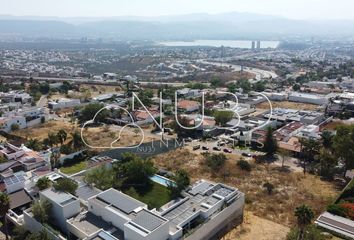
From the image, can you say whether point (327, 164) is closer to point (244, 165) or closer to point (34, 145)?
point (244, 165)

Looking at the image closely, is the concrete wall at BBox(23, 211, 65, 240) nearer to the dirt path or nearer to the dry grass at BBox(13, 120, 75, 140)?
the dirt path

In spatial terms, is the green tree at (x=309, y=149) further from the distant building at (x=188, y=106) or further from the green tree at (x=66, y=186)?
the distant building at (x=188, y=106)

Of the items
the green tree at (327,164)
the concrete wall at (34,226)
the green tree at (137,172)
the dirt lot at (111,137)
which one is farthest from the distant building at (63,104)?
the green tree at (327,164)

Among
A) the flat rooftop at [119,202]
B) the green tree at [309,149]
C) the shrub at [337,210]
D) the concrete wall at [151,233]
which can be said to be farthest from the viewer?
the green tree at [309,149]

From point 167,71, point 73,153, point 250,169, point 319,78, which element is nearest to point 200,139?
point 250,169

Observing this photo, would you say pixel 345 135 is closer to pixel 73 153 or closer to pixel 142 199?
pixel 142 199

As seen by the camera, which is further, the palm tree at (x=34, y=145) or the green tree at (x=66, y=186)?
the palm tree at (x=34, y=145)
